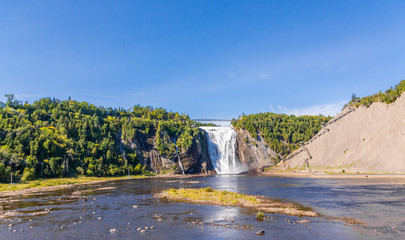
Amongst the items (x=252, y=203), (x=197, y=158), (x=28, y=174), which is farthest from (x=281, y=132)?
(x=252, y=203)

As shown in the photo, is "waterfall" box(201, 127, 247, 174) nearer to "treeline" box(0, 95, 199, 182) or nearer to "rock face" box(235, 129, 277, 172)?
"rock face" box(235, 129, 277, 172)

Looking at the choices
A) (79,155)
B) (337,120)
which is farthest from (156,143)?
(337,120)

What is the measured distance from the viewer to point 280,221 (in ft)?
86.7

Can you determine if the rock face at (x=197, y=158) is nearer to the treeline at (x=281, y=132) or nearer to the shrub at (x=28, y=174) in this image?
the treeline at (x=281, y=132)

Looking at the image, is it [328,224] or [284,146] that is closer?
[328,224]

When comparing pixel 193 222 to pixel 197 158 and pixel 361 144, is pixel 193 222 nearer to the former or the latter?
pixel 361 144

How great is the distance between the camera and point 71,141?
121 meters

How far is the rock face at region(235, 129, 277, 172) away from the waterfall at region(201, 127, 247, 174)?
170 inches

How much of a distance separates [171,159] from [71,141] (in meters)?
53.8

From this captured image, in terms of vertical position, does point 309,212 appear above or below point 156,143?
below

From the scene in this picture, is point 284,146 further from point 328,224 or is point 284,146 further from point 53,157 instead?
point 328,224

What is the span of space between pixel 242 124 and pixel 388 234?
16892 cm

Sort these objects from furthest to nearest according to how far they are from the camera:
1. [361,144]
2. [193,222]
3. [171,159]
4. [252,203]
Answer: [171,159] < [361,144] < [252,203] < [193,222]

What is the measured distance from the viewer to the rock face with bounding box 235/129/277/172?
551ft
